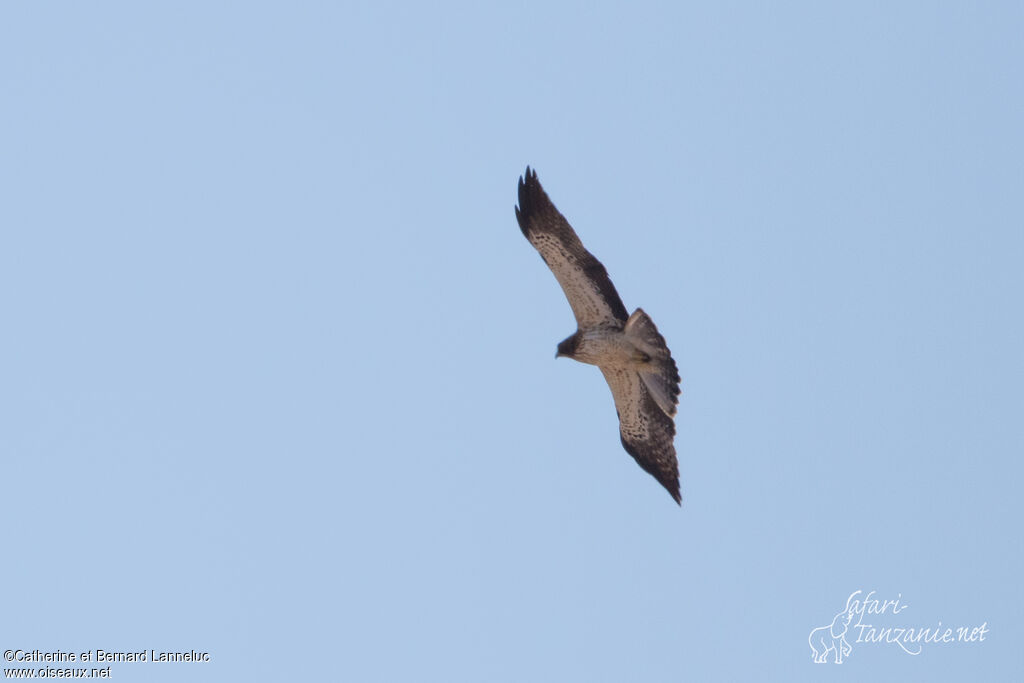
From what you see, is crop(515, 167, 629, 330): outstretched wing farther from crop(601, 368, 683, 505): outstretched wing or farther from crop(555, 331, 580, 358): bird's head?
crop(601, 368, 683, 505): outstretched wing

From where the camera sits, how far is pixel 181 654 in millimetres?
15500

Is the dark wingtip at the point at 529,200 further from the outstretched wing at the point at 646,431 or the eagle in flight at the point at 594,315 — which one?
the outstretched wing at the point at 646,431

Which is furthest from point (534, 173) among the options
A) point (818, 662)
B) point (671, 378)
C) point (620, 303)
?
point (818, 662)

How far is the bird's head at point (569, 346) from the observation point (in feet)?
Result: 49.3

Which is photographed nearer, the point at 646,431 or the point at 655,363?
the point at 655,363

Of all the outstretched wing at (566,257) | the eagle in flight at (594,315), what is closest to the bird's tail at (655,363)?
the eagle in flight at (594,315)

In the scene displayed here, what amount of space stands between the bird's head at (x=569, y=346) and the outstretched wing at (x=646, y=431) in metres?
0.71

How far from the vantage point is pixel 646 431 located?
16.1m

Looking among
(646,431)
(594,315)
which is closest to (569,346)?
(594,315)

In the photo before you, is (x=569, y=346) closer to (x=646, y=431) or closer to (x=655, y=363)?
(x=655, y=363)

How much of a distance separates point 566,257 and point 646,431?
2483 millimetres

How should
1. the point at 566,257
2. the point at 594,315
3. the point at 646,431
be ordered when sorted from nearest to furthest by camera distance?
the point at 566,257, the point at 594,315, the point at 646,431

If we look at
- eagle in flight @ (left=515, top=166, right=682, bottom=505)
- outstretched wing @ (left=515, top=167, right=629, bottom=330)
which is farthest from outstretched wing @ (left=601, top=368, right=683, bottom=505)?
outstretched wing @ (left=515, top=167, right=629, bottom=330)

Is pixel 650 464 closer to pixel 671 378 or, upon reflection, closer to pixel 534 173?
pixel 671 378
